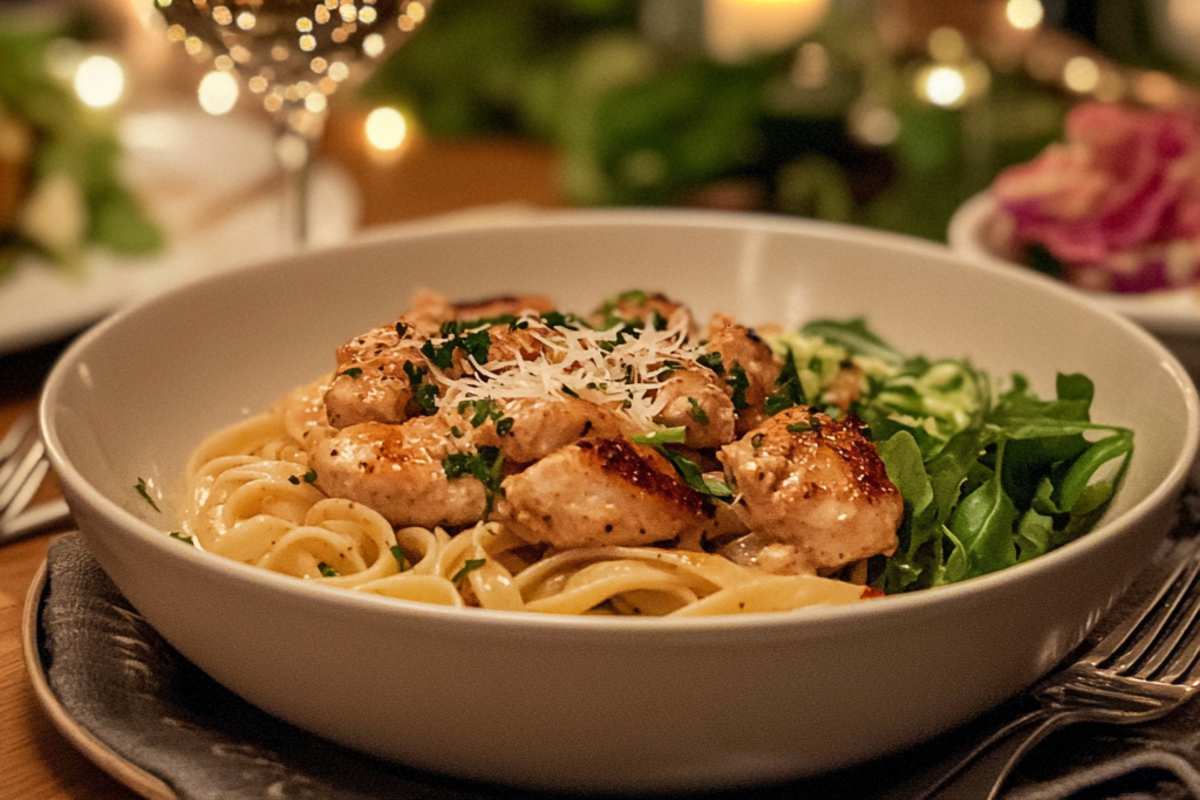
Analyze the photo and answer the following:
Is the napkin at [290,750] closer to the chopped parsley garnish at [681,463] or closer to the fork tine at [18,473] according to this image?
the chopped parsley garnish at [681,463]

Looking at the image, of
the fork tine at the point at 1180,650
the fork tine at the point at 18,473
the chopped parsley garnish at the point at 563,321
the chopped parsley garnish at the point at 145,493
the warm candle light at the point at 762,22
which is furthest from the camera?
the warm candle light at the point at 762,22

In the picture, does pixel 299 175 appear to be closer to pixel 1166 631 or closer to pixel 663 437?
pixel 663 437

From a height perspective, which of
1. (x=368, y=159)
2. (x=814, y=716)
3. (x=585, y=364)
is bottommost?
(x=368, y=159)

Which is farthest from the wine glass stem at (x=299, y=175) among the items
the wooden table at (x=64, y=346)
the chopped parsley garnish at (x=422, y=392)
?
the chopped parsley garnish at (x=422, y=392)

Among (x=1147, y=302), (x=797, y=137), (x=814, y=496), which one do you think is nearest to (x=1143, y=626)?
(x=814, y=496)

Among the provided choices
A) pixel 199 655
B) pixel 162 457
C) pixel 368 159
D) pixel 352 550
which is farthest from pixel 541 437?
pixel 368 159

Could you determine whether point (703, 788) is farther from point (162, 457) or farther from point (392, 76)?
point (392, 76)
